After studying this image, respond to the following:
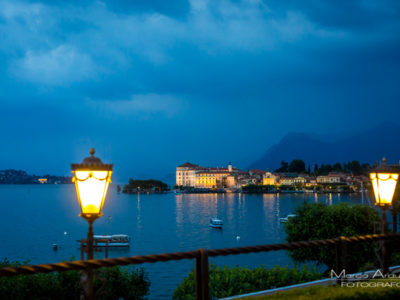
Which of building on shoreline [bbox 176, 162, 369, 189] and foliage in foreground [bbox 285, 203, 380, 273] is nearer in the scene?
foliage in foreground [bbox 285, 203, 380, 273]

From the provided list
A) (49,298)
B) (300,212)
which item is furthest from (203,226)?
(49,298)

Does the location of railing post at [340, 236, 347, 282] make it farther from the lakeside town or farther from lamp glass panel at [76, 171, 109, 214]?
the lakeside town

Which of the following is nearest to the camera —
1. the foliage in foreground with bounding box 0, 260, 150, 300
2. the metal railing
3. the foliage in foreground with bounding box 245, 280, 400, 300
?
the metal railing

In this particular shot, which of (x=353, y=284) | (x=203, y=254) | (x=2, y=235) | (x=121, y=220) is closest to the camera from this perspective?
(x=203, y=254)

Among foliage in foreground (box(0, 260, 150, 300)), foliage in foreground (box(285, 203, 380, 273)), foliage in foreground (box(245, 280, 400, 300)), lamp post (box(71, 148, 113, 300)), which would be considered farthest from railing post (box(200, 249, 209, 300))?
foliage in foreground (box(285, 203, 380, 273))

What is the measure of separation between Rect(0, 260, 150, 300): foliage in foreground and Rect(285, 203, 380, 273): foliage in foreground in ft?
28.5

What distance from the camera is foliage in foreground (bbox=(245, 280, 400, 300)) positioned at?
304 centimetres

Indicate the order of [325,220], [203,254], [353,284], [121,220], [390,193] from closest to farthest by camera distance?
1. [203,254]
2. [353,284]
3. [390,193]
4. [325,220]
5. [121,220]

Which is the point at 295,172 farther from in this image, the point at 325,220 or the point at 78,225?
the point at 325,220

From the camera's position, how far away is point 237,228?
5209 cm

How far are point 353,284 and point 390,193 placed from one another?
1.82 m

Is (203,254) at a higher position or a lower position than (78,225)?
higher

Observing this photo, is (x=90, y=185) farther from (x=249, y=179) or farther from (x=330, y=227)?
(x=249, y=179)

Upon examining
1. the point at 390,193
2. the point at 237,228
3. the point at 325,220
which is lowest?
the point at 237,228
